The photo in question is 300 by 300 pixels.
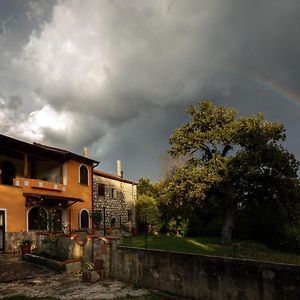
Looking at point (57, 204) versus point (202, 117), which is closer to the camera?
point (202, 117)

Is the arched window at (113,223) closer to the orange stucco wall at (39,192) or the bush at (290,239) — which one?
the orange stucco wall at (39,192)

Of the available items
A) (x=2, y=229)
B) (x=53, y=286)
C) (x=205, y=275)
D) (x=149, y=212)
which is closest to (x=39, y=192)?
(x=2, y=229)

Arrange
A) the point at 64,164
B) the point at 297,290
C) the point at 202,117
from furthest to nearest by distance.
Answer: the point at 64,164, the point at 202,117, the point at 297,290

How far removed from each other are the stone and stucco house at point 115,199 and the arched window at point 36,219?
24.6 feet

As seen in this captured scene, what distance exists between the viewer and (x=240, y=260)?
8.71 metres

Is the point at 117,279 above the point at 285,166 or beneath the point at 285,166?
beneath

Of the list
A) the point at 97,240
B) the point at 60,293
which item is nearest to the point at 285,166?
the point at 97,240

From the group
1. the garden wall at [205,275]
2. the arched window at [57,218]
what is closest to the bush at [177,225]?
the arched window at [57,218]

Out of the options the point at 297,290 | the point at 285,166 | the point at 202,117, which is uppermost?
the point at 202,117

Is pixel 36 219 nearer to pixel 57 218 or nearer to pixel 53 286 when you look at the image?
pixel 57 218

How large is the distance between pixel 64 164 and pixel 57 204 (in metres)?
3.09

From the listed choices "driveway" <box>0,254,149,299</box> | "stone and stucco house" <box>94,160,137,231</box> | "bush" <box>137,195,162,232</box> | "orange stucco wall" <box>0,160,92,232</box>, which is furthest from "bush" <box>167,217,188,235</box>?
"driveway" <box>0,254,149,299</box>

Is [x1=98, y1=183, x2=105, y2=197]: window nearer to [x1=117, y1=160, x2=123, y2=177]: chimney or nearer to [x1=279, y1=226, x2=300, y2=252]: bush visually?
[x1=117, y1=160, x2=123, y2=177]: chimney

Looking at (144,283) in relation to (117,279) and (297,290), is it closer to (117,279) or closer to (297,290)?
(117,279)
